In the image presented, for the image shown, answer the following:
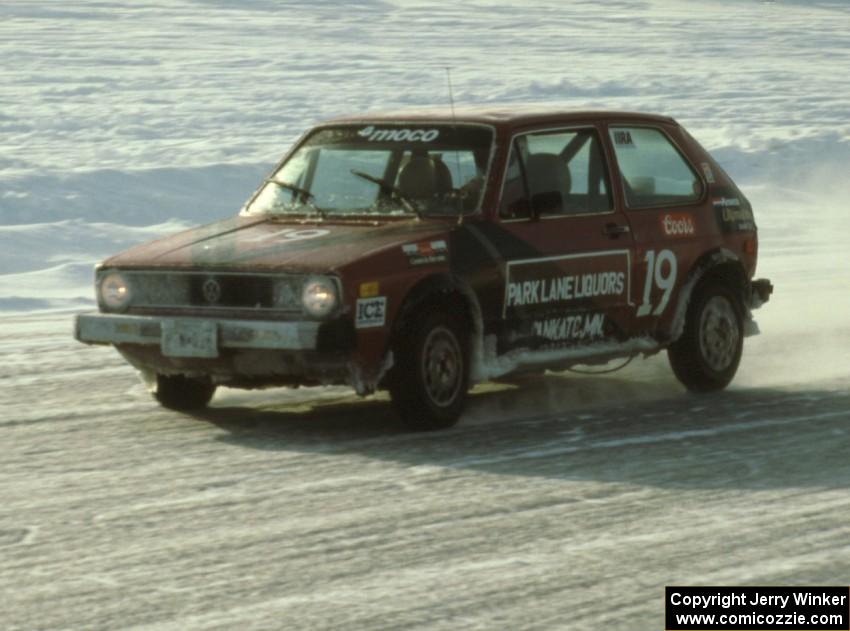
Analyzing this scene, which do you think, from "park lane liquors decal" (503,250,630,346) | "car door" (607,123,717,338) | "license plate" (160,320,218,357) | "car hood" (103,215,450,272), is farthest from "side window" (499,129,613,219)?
"license plate" (160,320,218,357)

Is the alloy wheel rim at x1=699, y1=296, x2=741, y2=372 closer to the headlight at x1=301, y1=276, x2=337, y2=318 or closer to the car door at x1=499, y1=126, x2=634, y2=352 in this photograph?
the car door at x1=499, y1=126, x2=634, y2=352

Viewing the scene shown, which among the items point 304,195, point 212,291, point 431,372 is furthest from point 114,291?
point 431,372

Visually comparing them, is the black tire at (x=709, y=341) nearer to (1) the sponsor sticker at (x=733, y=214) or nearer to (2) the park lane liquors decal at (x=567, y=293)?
(1) the sponsor sticker at (x=733, y=214)

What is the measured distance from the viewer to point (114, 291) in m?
9.22

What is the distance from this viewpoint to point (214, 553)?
656 cm

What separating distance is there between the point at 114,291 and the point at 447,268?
1.63m

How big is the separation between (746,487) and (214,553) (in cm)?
240

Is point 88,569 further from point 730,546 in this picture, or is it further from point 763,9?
point 763,9

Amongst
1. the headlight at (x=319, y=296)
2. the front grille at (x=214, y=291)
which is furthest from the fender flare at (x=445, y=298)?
the front grille at (x=214, y=291)

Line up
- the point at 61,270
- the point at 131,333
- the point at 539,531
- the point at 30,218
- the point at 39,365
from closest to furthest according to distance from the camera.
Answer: the point at 539,531 < the point at 131,333 < the point at 39,365 < the point at 61,270 < the point at 30,218

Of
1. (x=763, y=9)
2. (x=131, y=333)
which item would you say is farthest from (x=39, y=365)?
(x=763, y=9)

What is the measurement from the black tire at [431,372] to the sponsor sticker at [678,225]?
5.47ft

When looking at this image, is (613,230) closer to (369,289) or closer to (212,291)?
(369,289)

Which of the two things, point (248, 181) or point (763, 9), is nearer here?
point (248, 181)
